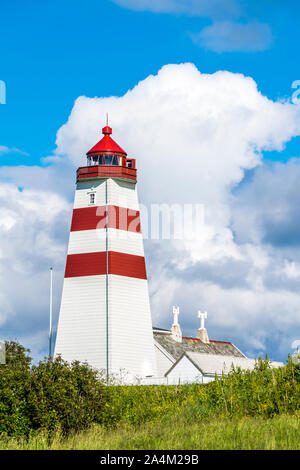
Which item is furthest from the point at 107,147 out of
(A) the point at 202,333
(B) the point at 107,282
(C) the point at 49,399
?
(C) the point at 49,399

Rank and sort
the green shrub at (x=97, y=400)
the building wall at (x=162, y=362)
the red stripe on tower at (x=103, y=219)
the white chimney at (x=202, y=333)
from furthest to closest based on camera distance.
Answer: the white chimney at (x=202, y=333), the building wall at (x=162, y=362), the red stripe on tower at (x=103, y=219), the green shrub at (x=97, y=400)

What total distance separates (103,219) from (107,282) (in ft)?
16.4

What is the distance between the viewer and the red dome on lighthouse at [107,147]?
57.2 metres

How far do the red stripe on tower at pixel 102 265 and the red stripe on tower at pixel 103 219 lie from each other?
2.14 m

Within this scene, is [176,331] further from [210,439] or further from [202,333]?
[210,439]

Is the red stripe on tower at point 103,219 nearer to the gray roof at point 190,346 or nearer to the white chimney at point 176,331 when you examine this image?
the gray roof at point 190,346

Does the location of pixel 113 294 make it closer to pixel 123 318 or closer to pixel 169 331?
pixel 123 318

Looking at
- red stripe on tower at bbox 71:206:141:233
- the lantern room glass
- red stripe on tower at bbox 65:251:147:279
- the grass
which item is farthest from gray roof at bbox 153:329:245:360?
the grass

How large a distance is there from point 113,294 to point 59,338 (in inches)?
204

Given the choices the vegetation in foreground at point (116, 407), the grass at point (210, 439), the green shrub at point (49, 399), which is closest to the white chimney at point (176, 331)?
the vegetation in foreground at point (116, 407)

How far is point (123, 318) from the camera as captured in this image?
5247cm

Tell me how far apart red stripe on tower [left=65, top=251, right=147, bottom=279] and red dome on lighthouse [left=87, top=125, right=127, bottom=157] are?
8582 mm

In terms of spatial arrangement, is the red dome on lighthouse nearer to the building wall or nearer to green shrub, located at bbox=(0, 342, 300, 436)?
the building wall

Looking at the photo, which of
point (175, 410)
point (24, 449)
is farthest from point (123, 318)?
point (24, 449)
